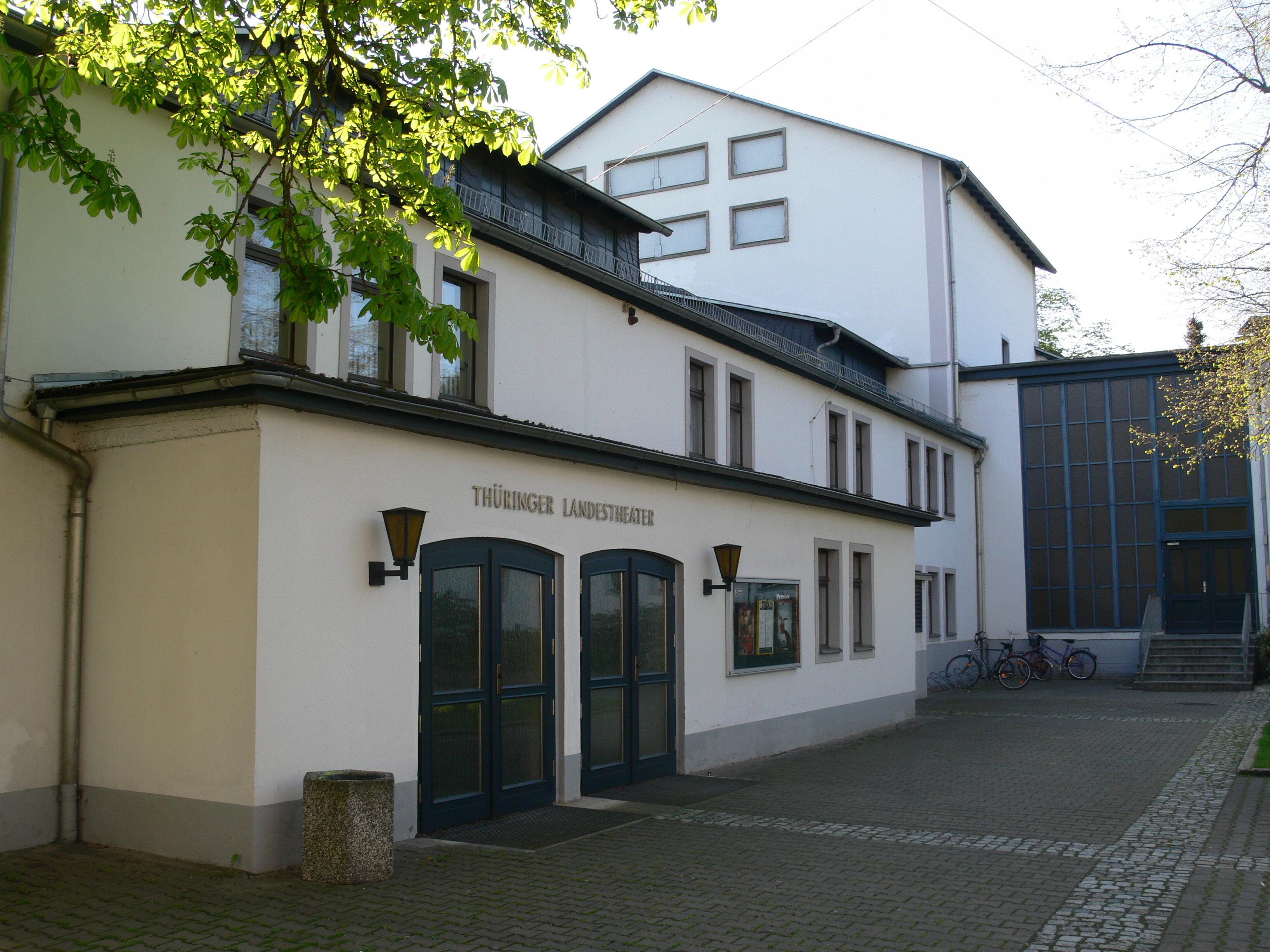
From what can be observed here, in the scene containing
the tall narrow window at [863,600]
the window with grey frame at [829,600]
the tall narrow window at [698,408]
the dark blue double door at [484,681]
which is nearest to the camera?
the dark blue double door at [484,681]

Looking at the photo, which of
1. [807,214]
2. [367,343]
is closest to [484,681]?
[367,343]

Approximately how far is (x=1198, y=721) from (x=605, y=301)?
11.9 meters

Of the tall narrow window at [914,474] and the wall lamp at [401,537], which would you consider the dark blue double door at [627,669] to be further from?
the tall narrow window at [914,474]

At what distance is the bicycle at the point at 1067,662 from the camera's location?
2748 centimetres

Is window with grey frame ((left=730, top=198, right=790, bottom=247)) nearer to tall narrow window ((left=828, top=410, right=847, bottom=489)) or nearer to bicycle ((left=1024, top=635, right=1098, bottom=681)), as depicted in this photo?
tall narrow window ((left=828, top=410, right=847, bottom=489))

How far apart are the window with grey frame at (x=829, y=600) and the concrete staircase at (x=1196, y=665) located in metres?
11.7

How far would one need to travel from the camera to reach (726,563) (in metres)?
13.1

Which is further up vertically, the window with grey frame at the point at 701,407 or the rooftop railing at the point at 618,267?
the rooftop railing at the point at 618,267

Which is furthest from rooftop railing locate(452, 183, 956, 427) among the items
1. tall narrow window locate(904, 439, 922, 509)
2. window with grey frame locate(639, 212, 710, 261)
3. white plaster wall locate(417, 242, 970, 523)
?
window with grey frame locate(639, 212, 710, 261)

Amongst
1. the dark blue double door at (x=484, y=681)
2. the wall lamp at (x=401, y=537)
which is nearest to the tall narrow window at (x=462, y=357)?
the dark blue double door at (x=484, y=681)

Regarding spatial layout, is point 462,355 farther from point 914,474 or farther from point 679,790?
point 914,474

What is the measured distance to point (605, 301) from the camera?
1471cm

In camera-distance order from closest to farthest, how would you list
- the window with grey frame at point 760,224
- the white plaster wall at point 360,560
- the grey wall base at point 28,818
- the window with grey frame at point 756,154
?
the white plaster wall at point 360,560 → the grey wall base at point 28,818 → the window with grey frame at point 760,224 → the window with grey frame at point 756,154

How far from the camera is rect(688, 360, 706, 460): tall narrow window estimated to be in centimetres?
1688
